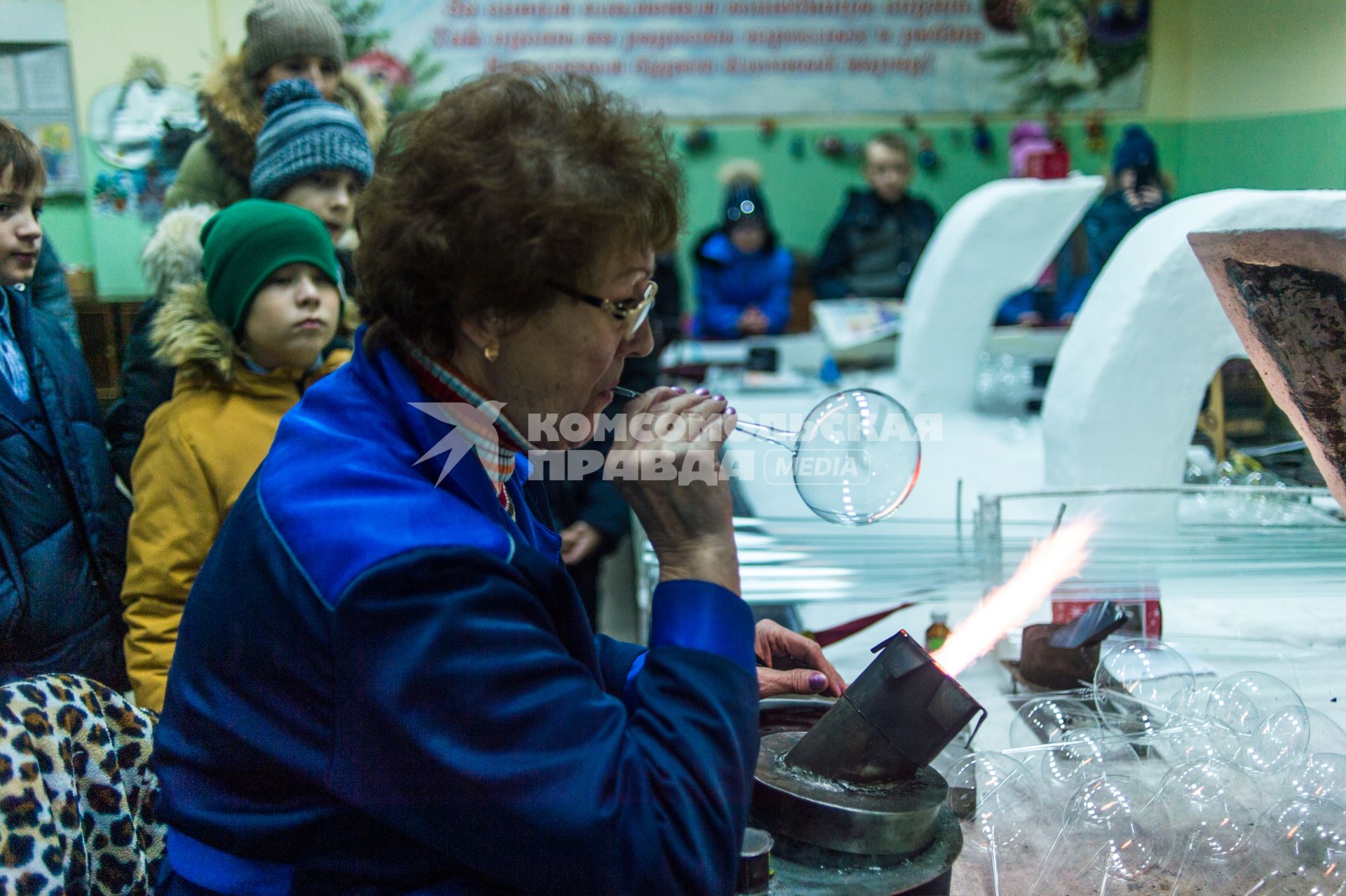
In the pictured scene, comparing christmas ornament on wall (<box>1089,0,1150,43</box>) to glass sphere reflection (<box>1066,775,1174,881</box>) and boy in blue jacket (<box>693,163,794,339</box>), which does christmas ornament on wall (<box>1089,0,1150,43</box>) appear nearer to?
boy in blue jacket (<box>693,163,794,339</box>)

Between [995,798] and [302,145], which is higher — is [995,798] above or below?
below

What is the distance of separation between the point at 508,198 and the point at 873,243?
22.2 feet

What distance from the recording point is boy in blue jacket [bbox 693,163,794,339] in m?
6.90

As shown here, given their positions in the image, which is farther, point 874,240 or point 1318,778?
point 874,240

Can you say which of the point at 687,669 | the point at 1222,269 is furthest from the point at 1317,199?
the point at 687,669

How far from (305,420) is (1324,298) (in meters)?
1.42

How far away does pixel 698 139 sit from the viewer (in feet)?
28.3

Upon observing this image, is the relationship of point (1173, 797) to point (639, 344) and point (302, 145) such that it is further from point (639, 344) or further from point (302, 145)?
point (302, 145)

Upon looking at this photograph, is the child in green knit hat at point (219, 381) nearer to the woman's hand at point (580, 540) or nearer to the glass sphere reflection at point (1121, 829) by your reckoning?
the woman's hand at point (580, 540)

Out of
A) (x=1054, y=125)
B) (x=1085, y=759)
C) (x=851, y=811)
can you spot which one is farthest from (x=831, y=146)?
(x=851, y=811)

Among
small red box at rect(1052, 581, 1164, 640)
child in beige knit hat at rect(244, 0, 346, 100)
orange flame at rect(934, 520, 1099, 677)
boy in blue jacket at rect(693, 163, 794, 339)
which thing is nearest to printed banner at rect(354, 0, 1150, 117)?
boy in blue jacket at rect(693, 163, 794, 339)

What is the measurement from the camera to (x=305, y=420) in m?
1.16

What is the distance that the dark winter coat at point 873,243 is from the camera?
746 centimetres

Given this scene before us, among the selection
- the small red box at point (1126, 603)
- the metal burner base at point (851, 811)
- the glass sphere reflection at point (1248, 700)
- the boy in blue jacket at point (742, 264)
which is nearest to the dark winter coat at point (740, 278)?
the boy in blue jacket at point (742, 264)
